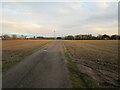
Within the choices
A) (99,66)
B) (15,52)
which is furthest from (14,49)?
(99,66)

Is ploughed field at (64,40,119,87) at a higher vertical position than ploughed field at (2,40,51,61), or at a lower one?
lower

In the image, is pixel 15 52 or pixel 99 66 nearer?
pixel 99 66

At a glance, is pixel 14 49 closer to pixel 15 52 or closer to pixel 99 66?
pixel 15 52

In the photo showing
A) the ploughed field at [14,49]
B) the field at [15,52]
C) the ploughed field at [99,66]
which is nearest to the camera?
the ploughed field at [99,66]

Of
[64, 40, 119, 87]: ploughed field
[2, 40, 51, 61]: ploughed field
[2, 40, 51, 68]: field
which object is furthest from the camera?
[2, 40, 51, 61]: ploughed field

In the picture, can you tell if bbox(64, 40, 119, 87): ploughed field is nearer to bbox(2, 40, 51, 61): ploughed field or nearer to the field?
the field

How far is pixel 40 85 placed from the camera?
657 centimetres

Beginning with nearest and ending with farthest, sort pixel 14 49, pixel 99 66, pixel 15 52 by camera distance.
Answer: pixel 99 66 < pixel 15 52 < pixel 14 49

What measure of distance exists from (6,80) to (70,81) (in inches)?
134

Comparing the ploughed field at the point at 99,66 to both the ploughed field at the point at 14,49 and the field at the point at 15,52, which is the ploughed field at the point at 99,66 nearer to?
the field at the point at 15,52

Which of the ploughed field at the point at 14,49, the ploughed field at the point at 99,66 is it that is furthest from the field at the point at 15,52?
the ploughed field at the point at 99,66

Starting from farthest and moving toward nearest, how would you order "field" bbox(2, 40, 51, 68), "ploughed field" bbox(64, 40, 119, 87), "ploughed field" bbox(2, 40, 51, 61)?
"ploughed field" bbox(2, 40, 51, 61) → "field" bbox(2, 40, 51, 68) → "ploughed field" bbox(64, 40, 119, 87)

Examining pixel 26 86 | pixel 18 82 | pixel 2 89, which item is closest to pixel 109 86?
pixel 26 86

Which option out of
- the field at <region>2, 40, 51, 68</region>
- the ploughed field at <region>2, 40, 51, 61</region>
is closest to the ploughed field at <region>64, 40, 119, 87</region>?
the field at <region>2, 40, 51, 68</region>
